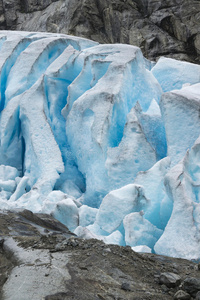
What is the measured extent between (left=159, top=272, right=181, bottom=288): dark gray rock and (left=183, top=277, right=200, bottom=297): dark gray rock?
0.12m

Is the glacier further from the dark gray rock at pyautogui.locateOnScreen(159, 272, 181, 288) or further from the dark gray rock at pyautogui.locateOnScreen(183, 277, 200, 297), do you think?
the dark gray rock at pyautogui.locateOnScreen(183, 277, 200, 297)

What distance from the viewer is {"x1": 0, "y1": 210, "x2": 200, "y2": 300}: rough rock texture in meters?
2.63

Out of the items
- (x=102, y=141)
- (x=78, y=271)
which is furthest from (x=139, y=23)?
(x=78, y=271)

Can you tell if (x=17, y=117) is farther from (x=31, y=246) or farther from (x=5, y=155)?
(x=31, y=246)

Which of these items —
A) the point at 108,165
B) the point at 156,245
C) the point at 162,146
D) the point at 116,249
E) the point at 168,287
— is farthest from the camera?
the point at 162,146

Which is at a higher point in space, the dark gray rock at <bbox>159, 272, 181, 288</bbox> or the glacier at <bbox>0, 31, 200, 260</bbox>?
the dark gray rock at <bbox>159, 272, 181, 288</bbox>

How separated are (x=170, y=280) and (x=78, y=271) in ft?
2.43

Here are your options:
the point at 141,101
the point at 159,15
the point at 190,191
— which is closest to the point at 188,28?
the point at 159,15

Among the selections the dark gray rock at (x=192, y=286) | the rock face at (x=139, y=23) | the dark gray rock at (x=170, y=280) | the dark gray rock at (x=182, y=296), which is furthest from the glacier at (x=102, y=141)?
the rock face at (x=139, y=23)

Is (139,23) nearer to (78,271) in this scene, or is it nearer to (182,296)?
(78,271)

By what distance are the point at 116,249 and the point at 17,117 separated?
223 inches

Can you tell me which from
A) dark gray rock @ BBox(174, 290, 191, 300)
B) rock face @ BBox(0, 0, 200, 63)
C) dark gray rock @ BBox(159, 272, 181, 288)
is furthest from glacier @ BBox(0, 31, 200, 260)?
rock face @ BBox(0, 0, 200, 63)

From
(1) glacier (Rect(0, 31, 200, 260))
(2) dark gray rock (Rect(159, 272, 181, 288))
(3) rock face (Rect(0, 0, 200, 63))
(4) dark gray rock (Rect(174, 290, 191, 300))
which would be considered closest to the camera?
(4) dark gray rock (Rect(174, 290, 191, 300))

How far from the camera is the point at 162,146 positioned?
Answer: 23.5 feet
